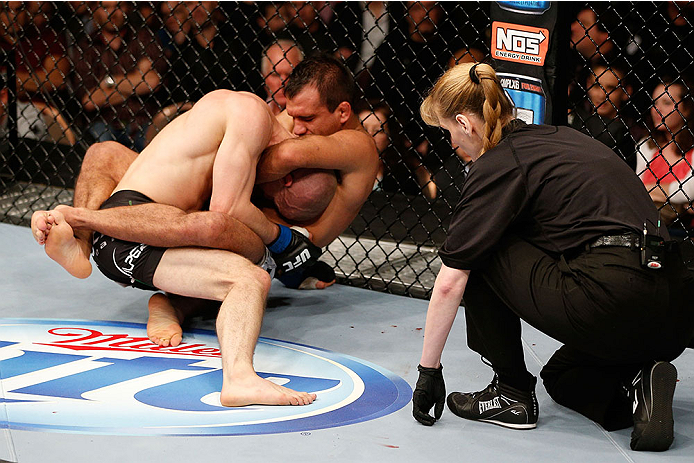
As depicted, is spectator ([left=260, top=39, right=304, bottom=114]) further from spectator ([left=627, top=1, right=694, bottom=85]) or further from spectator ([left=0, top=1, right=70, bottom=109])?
spectator ([left=627, top=1, right=694, bottom=85])

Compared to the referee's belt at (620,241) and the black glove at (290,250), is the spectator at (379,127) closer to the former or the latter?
the black glove at (290,250)

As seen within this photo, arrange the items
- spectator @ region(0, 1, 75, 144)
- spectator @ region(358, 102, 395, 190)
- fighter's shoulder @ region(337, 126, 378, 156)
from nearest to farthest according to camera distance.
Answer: fighter's shoulder @ region(337, 126, 378, 156) < spectator @ region(358, 102, 395, 190) < spectator @ region(0, 1, 75, 144)

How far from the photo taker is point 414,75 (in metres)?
3.34

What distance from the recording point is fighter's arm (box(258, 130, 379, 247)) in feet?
7.53

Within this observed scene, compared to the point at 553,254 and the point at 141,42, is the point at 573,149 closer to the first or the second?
the point at 553,254

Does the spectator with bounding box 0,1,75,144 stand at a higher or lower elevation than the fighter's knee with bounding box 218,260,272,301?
higher

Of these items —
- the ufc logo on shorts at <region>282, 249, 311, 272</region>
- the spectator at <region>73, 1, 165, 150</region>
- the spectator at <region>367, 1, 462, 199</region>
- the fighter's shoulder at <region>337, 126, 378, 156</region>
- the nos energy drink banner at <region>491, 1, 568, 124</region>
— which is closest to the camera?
the nos energy drink banner at <region>491, 1, 568, 124</region>

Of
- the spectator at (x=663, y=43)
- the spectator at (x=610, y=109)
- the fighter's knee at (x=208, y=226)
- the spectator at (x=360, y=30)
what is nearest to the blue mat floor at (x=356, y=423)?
the fighter's knee at (x=208, y=226)

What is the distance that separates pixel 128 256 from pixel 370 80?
165 centimetres

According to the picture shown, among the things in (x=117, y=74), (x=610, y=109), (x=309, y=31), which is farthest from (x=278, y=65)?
(x=610, y=109)

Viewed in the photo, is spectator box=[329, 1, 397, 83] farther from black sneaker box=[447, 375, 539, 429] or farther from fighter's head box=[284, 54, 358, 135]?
black sneaker box=[447, 375, 539, 429]

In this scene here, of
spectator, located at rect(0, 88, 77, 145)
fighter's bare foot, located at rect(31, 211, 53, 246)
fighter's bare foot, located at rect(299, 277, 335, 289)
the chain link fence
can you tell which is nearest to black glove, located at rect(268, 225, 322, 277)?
fighter's bare foot, located at rect(299, 277, 335, 289)

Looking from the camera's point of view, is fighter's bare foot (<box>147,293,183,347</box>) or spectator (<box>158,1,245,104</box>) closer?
fighter's bare foot (<box>147,293,183,347</box>)

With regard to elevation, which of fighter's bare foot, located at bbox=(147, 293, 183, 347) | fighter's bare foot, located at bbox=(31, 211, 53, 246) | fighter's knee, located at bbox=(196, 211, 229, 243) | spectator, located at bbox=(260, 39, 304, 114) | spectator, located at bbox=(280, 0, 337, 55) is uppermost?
spectator, located at bbox=(280, 0, 337, 55)
